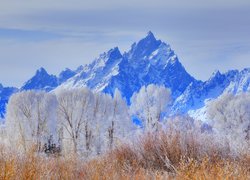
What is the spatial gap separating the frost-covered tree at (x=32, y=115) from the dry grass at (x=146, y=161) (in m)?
40.3

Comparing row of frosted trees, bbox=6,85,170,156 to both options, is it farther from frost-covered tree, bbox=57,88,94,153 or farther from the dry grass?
the dry grass

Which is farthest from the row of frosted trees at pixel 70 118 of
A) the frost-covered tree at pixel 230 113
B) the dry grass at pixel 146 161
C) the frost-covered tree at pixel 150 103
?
the dry grass at pixel 146 161

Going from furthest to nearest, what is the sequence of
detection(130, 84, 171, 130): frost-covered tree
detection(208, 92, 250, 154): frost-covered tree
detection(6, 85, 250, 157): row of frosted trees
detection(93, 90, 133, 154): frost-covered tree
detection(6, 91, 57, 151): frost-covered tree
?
1. detection(208, 92, 250, 154): frost-covered tree
2. detection(130, 84, 171, 130): frost-covered tree
3. detection(93, 90, 133, 154): frost-covered tree
4. detection(6, 85, 250, 157): row of frosted trees
5. detection(6, 91, 57, 151): frost-covered tree

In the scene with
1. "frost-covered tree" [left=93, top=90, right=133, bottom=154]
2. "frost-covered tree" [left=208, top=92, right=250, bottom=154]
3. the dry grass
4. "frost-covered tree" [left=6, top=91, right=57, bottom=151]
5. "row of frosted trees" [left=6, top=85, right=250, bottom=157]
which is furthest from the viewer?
"frost-covered tree" [left=208, top=92, right=250, bottom=154]

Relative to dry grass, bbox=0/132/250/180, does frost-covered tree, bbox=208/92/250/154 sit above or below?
above

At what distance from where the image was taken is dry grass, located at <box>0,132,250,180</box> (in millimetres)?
21891

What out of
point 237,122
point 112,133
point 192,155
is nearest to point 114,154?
point 192,155

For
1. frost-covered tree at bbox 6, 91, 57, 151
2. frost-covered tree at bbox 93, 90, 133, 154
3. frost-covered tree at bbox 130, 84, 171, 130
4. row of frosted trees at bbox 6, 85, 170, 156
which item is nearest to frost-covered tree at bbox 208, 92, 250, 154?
frost-covered tree at bbox 130, 84, 171, 130

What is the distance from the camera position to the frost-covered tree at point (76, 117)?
230ft

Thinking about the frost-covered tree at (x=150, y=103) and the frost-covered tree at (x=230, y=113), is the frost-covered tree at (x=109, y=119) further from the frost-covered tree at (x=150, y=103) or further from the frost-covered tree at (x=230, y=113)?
the frost-covered tree at (x=230, y=113)

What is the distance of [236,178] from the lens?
58.7 ft

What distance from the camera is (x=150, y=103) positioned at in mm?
89312

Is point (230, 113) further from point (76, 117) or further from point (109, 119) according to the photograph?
point (76, 117)

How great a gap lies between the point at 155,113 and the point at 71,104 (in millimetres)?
15292
